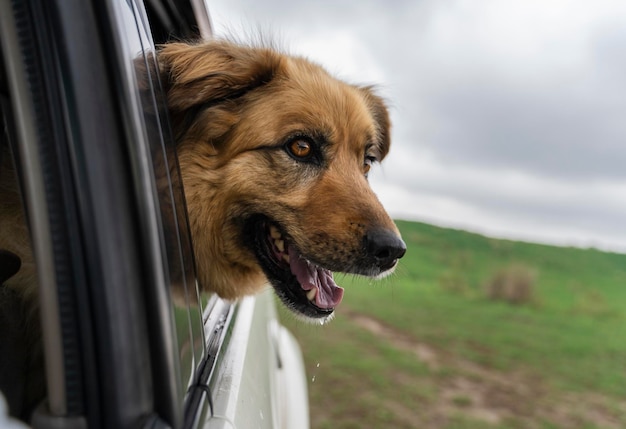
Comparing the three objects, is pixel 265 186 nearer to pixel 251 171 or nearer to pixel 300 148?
pixel 251 171

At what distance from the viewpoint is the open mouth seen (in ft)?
7.61

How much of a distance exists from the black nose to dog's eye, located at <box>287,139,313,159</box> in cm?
43

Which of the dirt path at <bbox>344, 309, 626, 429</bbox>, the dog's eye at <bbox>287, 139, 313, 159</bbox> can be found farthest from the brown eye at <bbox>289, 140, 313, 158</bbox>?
the dirt path at <bbox>344, 309, 626, 429</bbox>

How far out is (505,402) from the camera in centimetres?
686

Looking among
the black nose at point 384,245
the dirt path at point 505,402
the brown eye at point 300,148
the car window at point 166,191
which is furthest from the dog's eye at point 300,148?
the dirt path at point 505,402

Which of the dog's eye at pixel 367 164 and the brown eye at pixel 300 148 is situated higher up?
the brown eye at pixel 300 148

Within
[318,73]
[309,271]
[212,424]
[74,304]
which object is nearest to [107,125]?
[74,304]

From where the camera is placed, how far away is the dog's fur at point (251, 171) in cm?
217

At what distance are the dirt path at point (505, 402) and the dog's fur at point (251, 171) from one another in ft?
14.8

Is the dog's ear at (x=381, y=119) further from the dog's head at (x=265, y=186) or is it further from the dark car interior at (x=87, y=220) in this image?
the dark car interior at (x=87, y=220)

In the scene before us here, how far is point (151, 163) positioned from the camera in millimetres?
1081

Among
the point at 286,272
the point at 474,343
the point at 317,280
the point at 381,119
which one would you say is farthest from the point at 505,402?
the point at 286,272

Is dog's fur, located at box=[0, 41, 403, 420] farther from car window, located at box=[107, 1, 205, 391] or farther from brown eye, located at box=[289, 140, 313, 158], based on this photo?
car window, located at box=[107, 1, 205, 391]

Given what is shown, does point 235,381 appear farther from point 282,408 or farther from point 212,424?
point 282,408
